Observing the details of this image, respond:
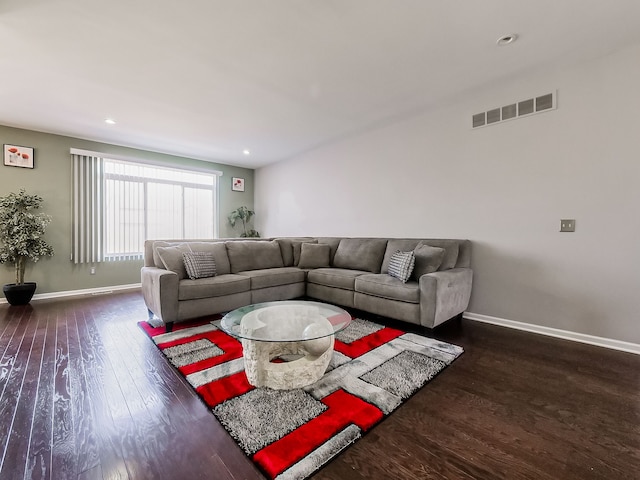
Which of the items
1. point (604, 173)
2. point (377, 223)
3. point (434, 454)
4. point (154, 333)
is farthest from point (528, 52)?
point (154, 333)

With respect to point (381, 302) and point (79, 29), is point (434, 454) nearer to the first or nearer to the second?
point (381, 302)

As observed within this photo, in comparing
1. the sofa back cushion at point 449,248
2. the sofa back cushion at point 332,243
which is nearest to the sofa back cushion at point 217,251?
the sofa back cushion at point 332,243

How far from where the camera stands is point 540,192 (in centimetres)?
273

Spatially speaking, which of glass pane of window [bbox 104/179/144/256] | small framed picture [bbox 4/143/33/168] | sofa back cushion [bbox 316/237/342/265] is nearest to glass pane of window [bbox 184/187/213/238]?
glass pane of window [bbox 104/179/144/256]

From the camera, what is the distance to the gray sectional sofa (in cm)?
267

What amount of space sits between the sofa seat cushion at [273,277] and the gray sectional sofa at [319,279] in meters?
0.01

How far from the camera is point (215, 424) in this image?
1.42 metres

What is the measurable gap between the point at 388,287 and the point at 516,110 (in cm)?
223

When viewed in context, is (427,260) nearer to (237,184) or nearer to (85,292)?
(237,184)

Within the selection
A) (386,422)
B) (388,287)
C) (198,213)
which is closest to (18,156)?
(198,213)

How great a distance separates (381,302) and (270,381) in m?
1.53

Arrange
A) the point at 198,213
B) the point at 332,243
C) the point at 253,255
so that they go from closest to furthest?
the point at 253,255
the point at 332,243
the point at 198,213

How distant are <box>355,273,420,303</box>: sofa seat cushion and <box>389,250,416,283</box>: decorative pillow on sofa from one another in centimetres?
5

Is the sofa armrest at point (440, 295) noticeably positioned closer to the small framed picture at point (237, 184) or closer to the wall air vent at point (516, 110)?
the wall air vent at point (516, 110)
